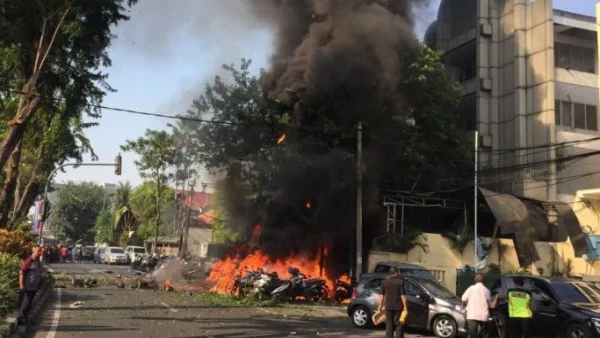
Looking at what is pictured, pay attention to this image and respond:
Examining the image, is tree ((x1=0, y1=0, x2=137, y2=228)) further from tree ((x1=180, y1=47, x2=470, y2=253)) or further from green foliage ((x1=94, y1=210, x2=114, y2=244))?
green foliage ((x1=94, y1=210, x2=114, y2=244))

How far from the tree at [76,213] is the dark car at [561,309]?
8188 centimetres

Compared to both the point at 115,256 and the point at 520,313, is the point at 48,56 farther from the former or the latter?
the point at 115,256

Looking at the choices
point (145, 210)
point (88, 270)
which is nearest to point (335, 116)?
point (88, 270)

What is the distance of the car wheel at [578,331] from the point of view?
10.9 m

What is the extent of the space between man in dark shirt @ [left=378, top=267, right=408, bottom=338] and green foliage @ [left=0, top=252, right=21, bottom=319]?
673cm

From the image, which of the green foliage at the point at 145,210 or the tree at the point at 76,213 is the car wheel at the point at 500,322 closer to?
the green foliage at the point at 145,210

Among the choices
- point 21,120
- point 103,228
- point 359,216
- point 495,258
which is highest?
point 21,120

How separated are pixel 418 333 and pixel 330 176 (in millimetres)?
10289

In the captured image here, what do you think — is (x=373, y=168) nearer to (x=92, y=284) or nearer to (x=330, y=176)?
(x=330, y=176)

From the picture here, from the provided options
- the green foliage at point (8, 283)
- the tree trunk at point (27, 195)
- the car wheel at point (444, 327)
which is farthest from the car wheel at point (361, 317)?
the tree trunk at point (27, 195)

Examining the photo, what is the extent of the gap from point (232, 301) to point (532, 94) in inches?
836

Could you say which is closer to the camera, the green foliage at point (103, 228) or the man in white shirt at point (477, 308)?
the man in white shirt at point (477, 308)

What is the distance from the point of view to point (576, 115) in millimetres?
31906

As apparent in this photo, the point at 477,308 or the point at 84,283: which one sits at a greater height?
the point at 477,308
